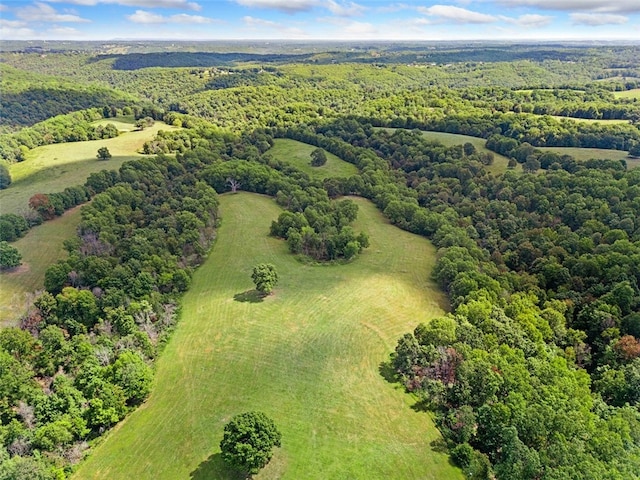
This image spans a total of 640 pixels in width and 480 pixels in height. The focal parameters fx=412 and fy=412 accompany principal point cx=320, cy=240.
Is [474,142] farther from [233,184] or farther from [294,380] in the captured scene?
[294,380]

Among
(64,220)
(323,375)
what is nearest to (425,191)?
(323,375)

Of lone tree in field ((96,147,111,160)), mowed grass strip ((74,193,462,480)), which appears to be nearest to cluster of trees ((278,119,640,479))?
mowed grass strip ((74,193,462,480))

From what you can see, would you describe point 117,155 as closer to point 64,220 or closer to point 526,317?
point 64,220

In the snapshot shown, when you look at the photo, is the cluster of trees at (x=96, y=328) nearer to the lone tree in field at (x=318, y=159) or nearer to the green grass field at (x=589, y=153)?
the lone tree in field at (x=318, y=159)

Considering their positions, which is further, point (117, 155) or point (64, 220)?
point (117, 155)

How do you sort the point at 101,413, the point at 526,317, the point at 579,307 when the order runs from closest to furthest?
the point at 101,413 → the point at 526,317 → the point at 579,307

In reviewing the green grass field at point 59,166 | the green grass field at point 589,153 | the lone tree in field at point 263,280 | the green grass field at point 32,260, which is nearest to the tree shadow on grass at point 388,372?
the lone tree in field at point 263,280
